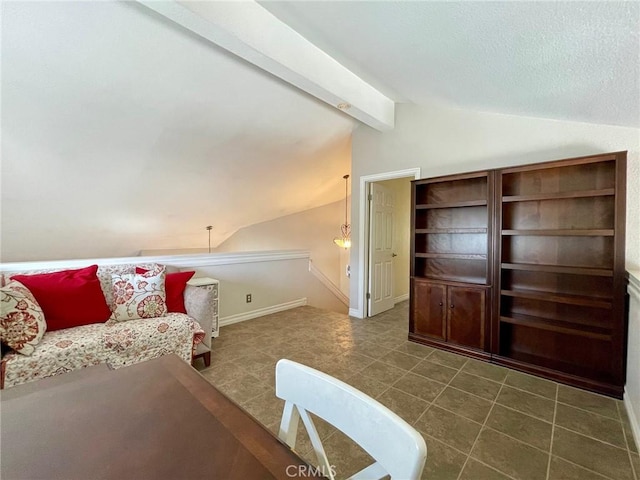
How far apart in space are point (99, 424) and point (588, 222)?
3253 millimetres

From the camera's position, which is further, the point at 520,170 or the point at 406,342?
the point at 406,342

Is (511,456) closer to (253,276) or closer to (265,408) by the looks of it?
(265,408)


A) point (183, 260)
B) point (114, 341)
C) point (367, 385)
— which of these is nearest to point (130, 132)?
point (183, 260)

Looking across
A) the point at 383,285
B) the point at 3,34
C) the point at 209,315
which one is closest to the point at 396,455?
the point at 209,315

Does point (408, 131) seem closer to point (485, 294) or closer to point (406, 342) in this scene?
point (485, 294)

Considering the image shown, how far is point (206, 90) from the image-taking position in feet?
8.25

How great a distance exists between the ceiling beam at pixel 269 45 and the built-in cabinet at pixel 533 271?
1.25 meters

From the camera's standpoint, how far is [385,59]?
2246 millimetres

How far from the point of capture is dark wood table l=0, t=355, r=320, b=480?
0.58 meters

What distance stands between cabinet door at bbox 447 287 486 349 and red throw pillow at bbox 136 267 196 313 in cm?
259

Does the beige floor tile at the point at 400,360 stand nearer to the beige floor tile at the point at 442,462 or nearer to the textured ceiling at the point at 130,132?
the beige floor tile at the point at 442,462

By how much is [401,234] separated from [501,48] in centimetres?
336

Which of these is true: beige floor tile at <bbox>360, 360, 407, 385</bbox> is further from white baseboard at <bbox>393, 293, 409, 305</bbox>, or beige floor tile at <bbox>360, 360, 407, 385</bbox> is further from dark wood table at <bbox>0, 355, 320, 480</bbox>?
white baseboard at <bbox>393, 293, 409, 305</bbox>

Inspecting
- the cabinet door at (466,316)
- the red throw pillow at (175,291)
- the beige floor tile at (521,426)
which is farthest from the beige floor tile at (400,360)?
the red throw pillow at (175,291)
